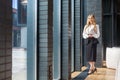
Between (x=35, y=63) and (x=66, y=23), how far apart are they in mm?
1945

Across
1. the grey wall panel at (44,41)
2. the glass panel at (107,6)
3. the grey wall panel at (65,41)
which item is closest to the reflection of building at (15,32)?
the grey wall panel at (44,41)

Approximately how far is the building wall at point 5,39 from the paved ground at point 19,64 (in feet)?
2.96

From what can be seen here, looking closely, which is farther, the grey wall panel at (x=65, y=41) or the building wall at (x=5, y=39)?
the grey wall panel at (x=65, y=41)

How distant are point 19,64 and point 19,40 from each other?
1.08ft

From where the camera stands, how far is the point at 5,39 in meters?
2.65

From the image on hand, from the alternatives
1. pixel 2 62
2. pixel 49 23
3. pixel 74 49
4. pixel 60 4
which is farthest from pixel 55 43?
pixel 2 62

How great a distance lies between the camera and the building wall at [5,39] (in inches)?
101

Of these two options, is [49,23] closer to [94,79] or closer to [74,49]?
[94,79]

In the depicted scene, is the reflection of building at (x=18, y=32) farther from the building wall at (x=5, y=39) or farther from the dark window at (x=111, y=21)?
the dark window at (x=111, y=21)

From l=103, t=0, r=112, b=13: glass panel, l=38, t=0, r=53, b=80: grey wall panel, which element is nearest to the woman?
l=38, t=0, r=53, b=80: grey wall panel

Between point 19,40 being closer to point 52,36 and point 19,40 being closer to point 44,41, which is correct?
point 44,41

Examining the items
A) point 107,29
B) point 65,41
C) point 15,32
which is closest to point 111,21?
point 107,29

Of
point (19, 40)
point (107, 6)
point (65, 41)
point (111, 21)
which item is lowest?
point (65, 41)

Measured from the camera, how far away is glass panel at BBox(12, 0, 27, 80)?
368 centimetres
